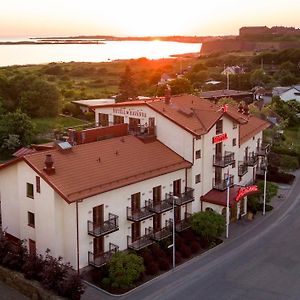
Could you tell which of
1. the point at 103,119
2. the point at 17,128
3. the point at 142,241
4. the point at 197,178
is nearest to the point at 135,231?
the point at 142,241

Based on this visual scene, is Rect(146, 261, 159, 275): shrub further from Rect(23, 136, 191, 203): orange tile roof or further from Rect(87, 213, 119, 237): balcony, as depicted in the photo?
Rect(23, 136, 191, 203): orange tile roof

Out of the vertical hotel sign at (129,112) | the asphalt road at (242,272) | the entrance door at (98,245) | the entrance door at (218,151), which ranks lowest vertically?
the asphalt road at (242,272)

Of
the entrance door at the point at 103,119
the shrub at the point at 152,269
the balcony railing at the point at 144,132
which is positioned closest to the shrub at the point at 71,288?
the shrub at the point at 152,269

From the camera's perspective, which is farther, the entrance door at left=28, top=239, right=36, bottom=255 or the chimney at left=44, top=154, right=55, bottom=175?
the entrance door at left=28, top=239, right=36, bottom=255

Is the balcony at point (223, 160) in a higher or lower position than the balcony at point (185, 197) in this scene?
higher

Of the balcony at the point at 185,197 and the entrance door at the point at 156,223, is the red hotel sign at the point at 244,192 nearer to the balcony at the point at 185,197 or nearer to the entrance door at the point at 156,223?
the balcony at the point at 185,197

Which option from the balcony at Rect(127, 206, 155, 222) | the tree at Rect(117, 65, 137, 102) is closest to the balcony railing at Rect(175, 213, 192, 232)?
the balcony at Rect(127, 206, 155, 222)
